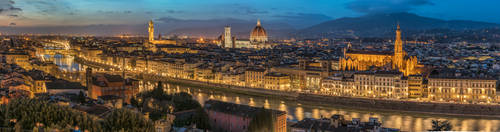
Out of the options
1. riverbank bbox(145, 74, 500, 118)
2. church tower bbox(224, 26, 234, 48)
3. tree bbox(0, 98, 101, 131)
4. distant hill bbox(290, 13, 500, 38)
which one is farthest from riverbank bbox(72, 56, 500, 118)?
distant hill bbox(290, 13, 500, 38)

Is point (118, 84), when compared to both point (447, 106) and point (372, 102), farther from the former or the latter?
point (447, 106)

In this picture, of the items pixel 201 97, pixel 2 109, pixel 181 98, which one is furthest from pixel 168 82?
pixel 2 109

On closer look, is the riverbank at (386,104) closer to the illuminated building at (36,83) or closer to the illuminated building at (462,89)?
the illuminated building at (462,89)

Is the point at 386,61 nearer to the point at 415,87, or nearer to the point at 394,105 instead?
the point at 415,87

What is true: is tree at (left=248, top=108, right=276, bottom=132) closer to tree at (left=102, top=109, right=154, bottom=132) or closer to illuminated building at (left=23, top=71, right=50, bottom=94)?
tree at (left=102, top=109, right=154, bottom=132)

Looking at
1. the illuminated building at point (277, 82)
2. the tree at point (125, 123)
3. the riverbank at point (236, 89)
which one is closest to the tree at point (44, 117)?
the tree at point (125, 123)
